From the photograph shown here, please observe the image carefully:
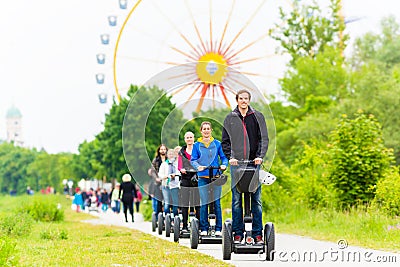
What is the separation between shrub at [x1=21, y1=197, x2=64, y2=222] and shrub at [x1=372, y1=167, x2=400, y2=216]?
11.0 meters

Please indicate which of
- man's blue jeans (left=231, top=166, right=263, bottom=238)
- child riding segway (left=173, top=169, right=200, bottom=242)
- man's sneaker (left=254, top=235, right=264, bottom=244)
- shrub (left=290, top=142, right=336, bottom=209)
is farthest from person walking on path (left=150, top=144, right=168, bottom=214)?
man's sneaker (left=254, top=235, right=264, bottom=244)

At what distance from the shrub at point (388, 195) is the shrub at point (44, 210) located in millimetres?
10980

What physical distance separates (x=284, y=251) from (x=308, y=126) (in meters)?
26.6

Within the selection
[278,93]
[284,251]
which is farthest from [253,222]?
[278,93]

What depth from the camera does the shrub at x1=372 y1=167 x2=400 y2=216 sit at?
1688 centimetres

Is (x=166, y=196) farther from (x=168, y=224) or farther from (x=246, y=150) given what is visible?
(x=246, y=150)

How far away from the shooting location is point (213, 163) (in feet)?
40.2

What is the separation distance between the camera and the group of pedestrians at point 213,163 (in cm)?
1059

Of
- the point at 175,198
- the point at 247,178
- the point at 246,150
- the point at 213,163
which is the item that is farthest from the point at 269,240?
the point at 175,198

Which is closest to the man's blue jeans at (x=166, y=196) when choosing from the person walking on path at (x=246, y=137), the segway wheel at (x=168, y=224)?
→ the segway wheel at (x=168, y=224)

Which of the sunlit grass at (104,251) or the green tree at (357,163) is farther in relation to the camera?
the green tree at (357,163)

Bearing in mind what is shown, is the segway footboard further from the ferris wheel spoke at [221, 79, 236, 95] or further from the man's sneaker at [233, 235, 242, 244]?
the ferris wheel spoke at [221, 79, 236, 95]

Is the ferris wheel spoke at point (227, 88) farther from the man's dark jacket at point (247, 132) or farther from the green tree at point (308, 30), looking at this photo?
the green tree at point (308, 30)

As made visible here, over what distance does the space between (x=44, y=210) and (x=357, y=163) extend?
10.5 meters
